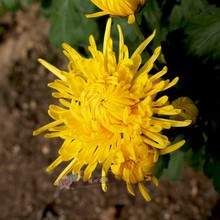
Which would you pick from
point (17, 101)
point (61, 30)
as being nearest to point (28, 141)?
point (17, 101)

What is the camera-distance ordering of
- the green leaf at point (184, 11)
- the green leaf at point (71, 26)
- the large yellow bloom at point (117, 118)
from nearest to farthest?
the large yellow bloom at point (117, 118), the green leaf at point (184, 11), the green leaf at point (71, 26)

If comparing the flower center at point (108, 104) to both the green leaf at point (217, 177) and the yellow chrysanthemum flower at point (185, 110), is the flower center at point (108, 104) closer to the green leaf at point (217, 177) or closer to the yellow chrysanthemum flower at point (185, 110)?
the yellow chrysanthemum flower at point (185, 110)

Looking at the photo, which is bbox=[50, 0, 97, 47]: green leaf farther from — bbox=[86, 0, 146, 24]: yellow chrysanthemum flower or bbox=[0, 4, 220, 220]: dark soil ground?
bbox=[0, 4, 220, 220]: dark soil ground

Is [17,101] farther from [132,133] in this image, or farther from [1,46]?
[132,133]

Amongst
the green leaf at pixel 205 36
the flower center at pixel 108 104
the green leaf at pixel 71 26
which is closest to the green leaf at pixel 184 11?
the green leaf at pixel 205 36

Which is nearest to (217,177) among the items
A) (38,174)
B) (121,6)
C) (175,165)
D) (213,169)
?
(213,169)

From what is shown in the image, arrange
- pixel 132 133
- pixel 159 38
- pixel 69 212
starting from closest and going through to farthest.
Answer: pixel 132 133, pixel 159 38, pixel 69 212
